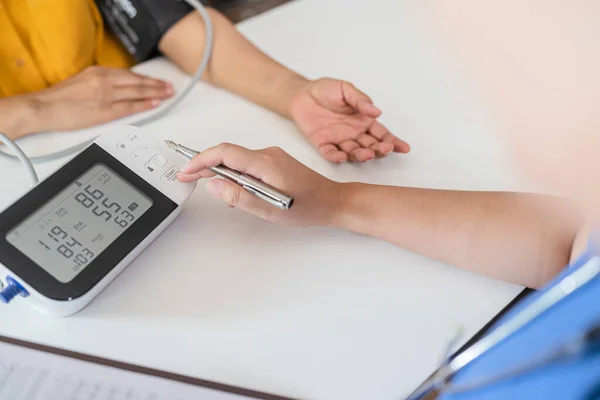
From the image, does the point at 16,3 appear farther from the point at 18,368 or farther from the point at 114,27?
the point at 18,368

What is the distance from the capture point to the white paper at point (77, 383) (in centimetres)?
48

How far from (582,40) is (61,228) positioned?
459mm

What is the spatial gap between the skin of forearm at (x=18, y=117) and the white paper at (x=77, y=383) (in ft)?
0.95

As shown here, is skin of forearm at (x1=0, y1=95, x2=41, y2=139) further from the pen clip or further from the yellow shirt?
the pen clip

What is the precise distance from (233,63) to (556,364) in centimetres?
57

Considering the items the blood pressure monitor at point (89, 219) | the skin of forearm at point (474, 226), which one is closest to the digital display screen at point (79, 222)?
the blood pressure monitor at point (89, 219)

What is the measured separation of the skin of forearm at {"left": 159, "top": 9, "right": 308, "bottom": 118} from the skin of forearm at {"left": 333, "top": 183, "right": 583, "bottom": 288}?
196mm

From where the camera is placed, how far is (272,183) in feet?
1.86

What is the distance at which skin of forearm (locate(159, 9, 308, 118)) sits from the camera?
74 centimetres

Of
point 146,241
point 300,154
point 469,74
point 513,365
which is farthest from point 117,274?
point 469,74

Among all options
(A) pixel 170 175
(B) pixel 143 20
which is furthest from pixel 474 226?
(B) pixel 143 20

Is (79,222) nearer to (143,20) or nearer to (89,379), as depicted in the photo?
(89,379)

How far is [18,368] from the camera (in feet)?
1.62

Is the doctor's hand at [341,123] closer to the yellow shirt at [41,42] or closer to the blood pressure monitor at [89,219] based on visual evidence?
the blood pressure monitor at [89,219]
